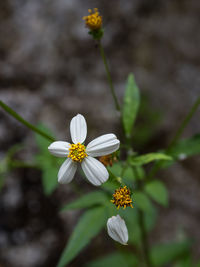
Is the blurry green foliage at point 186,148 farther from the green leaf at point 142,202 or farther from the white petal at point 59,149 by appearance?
the white petal at point 59,149

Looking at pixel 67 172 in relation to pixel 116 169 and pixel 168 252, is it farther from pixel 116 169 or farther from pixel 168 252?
pixel 168 252

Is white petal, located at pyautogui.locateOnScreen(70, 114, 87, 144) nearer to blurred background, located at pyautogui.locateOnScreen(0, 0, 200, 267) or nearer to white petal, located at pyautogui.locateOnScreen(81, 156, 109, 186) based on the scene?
white petal, located at pyautogui.locateOnScreen(81, 156, 109, 186)

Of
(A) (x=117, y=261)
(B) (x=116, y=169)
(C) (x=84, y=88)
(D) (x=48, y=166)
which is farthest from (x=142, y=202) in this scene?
(C) (x=84, y=88)

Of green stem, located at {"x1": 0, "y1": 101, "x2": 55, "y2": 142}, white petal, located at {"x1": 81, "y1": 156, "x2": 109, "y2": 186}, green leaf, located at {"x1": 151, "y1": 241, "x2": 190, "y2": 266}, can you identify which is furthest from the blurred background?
white petal, located at {"x1": 81, "y1": 156, "x2": 109, "y2": 186}

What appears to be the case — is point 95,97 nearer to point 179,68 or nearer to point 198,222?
point 179,68

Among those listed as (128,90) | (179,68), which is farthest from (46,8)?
(128,90)
